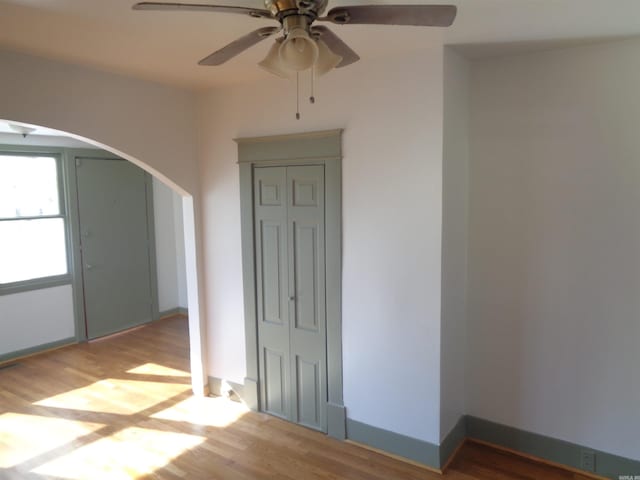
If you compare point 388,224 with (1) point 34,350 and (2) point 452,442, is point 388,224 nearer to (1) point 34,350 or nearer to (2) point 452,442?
(2) point 452,442

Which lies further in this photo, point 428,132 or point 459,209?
Answer: point 459,209

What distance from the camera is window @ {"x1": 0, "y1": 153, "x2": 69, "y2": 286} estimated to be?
4805 mm

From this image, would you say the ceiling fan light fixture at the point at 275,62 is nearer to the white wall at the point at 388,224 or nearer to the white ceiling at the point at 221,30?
the white ceiling at the point at 221,30

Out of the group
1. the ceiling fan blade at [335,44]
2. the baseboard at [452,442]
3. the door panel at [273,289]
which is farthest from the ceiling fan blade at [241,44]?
the baseboard at [452,442]

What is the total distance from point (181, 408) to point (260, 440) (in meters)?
0.87

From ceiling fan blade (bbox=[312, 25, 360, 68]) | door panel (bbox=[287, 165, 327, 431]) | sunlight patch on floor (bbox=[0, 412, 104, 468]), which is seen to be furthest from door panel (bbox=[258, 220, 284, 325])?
ceiling fan blade (bbox=[312, 25, 360, 68])

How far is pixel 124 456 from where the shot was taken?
3045mm

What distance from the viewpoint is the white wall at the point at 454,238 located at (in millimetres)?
2721

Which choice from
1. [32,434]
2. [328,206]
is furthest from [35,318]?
[328,206]

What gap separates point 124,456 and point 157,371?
1.51 meters

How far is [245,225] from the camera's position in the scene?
139 inches

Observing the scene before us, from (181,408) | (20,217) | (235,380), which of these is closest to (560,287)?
(235,380)

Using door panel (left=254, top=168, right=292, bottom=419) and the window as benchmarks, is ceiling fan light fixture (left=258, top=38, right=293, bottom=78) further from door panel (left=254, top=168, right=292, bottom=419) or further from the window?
the window

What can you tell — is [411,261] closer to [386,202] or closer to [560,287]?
[386,202]
